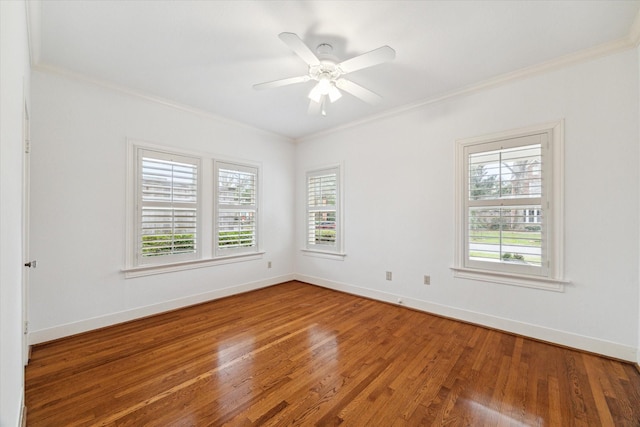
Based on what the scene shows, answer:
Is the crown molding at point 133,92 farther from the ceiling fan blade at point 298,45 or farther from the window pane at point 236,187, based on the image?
the ceiling fan blade at point 298,45

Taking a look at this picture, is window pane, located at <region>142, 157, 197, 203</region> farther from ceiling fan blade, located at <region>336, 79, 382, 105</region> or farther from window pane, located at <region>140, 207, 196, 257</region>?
ceiling fan blade, located at <region>336, 79, 382, 105</region>

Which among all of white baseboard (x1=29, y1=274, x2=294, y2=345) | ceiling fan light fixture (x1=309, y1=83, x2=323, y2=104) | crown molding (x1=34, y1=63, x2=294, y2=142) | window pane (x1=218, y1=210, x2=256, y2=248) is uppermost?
crown molding (x1=34, y1=63, x2=294, y2=142)

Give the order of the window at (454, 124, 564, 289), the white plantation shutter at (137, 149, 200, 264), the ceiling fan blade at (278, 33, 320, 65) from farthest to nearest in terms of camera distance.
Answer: the white plantation shutter at (137, 149, 200, 264)
the window at (454, 124, 564, 289)
the ceiling fan blade at (278, 33, 320, 65)

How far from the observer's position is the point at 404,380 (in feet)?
6.73

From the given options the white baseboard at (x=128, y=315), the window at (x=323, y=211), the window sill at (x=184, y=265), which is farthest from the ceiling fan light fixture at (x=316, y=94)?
the white baseboard at (x=128, y=315)

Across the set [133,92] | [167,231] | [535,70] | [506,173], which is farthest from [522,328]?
[133,92]

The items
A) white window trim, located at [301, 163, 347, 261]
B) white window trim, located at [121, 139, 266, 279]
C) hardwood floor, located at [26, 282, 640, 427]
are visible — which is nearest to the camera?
hardwood floor, located at [26, 282, 640, 427]

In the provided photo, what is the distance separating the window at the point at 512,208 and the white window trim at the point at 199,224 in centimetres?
306

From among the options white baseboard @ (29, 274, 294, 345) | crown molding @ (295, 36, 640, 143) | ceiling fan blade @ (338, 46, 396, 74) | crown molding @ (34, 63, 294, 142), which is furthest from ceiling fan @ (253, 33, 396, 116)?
white baseboard @ (29, 274, 294, 345)

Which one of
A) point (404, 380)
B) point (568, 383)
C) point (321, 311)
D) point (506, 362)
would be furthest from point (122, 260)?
point (568, 383)

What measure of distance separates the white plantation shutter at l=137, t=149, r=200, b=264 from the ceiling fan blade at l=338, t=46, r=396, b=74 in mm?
2492

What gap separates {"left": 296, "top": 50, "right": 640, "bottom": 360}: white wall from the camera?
7.73 ft

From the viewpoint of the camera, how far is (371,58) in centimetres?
206

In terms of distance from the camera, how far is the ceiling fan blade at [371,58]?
1.96 metres
